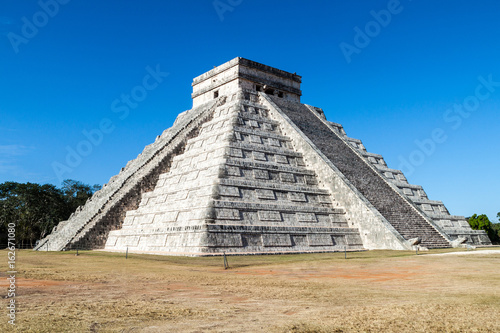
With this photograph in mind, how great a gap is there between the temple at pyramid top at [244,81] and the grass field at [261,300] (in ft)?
61.2

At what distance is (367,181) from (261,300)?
16129mm

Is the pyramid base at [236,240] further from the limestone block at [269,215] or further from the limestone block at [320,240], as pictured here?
the limestone block at [269,215]

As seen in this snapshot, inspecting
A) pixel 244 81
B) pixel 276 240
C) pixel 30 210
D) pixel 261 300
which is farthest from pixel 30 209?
pixel 261 300

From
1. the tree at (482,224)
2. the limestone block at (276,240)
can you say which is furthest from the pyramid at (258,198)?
the tree at (482,224)

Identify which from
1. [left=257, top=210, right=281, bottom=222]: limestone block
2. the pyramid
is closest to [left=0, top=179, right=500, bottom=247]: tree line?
the pyramid

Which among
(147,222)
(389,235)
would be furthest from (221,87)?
(389,235)

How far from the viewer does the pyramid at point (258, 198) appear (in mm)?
14617

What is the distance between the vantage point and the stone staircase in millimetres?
17875

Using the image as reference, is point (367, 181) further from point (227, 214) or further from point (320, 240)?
point (227, 214)

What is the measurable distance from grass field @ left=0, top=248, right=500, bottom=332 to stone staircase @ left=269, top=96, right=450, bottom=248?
8.79 metres

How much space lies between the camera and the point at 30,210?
112 ft

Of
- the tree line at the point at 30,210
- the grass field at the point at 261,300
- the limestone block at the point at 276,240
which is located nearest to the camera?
the grass field at the point at 261,300

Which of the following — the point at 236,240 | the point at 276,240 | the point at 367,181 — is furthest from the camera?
the point at 367,181

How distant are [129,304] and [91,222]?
14.5m
